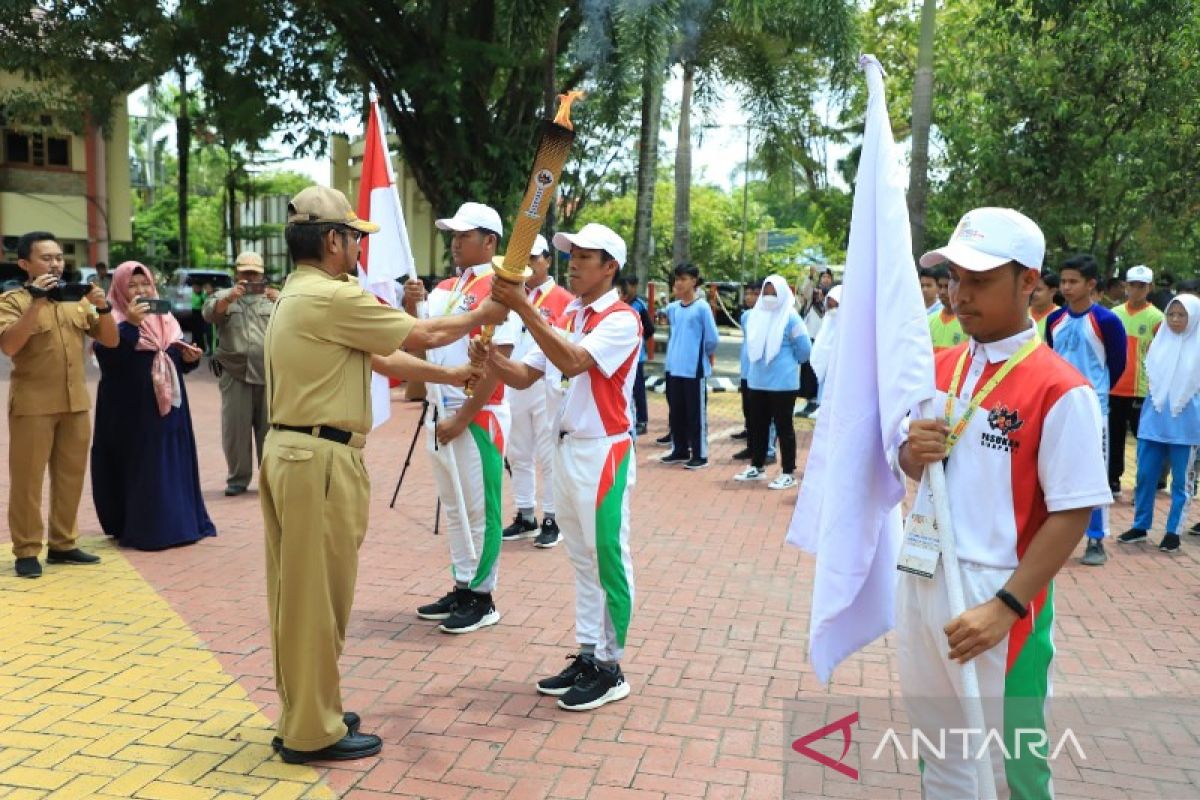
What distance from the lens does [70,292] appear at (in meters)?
6.54

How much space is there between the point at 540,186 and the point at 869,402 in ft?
5.69

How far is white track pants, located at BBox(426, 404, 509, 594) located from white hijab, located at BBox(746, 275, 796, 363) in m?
4.78

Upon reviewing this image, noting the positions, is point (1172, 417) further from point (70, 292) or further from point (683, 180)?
point (683, 180)

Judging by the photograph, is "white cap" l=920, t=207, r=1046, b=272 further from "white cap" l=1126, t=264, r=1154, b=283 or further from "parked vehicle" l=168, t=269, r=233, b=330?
"parked vehicle" l=168, t=269, r=233, b=330

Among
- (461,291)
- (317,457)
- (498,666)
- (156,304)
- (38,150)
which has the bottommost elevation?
(498,666)

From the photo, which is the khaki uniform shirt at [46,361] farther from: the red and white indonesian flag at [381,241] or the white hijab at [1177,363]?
the white hijab at [1177,363]

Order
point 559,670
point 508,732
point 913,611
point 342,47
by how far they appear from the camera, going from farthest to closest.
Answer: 1. point 342,47
2. point 559,670
3. point 508,732
4. point 913,611

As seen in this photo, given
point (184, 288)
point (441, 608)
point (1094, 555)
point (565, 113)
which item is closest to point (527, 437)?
point (441, 608)

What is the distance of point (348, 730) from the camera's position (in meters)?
4.26

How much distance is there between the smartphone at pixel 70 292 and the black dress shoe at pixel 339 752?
3767mm

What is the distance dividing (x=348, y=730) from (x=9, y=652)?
2.22 metres

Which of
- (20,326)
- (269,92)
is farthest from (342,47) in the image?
(20,326)

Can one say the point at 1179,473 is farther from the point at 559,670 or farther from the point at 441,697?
the point at 441,697

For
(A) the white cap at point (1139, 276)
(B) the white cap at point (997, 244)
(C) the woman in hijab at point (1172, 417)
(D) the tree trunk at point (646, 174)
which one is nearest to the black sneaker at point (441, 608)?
(B) the white cap at point (997, 244)
